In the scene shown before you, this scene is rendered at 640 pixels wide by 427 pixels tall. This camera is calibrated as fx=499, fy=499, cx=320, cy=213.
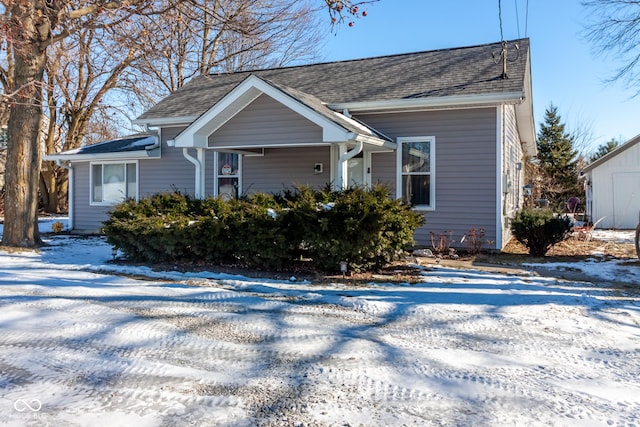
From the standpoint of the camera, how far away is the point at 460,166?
1118 centimetres

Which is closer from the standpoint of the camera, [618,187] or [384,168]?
[384,168]

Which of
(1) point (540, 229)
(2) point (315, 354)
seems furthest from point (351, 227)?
(1) point (540, 229)

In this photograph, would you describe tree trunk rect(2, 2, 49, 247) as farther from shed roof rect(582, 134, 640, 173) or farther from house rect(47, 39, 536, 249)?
shed roof rect(582, 134, 640, 173)

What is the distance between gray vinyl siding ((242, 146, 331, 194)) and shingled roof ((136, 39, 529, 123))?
4.82 feet

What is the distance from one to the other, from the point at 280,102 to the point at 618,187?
16145mm

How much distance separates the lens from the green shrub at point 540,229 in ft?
33.4

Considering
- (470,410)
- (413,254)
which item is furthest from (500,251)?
(470,410)

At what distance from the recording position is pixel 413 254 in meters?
10.5

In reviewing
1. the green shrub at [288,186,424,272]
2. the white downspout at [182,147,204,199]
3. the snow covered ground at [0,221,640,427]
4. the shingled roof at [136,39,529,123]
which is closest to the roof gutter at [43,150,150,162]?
the shingled roof at [136,39,529,123]

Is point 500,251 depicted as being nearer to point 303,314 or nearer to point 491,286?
point 491,286

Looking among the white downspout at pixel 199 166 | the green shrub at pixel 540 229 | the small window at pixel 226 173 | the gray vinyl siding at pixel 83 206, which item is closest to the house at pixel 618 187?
the green shrub at pixel 540 229

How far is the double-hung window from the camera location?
15109 millimetres

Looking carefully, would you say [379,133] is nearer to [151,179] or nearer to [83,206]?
[151,179]

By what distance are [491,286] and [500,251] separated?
4109 mm
